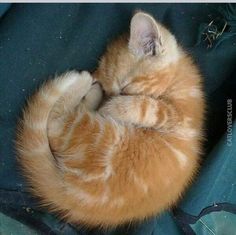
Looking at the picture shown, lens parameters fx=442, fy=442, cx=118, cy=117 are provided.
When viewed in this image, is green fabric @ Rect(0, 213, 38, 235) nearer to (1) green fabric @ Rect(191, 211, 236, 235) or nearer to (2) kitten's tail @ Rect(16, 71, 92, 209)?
(2) kitten's tail @ Rect(16, 71, 92, 209)

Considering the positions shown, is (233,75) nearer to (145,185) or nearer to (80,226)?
(145,185)

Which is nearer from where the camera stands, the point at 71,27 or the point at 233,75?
the point at 71,27

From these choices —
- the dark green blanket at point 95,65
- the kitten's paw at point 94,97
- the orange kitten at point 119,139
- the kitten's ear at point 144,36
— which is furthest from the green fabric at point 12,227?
the kitten's ear at point 144,36

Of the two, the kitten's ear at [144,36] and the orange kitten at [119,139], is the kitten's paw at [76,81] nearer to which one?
the orange kitten at [119,139]

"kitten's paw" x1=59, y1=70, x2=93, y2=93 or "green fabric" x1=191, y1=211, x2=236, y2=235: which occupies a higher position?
"kitten's paw" x1=59, y1=70, x2=93, y2=93

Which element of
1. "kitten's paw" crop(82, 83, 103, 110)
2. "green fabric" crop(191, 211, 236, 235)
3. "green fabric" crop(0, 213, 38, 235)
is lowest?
"green fabric" crop(191, 211, 236, 235)

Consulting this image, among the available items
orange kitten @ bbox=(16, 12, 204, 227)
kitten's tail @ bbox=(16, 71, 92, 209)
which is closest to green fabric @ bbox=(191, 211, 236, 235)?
orange kitten @ bbox=(16, 12, 204, 227)

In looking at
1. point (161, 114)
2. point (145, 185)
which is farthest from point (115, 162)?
point (161, 114)

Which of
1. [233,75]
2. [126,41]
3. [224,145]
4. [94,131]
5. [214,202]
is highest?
[126,41]
